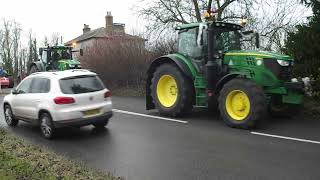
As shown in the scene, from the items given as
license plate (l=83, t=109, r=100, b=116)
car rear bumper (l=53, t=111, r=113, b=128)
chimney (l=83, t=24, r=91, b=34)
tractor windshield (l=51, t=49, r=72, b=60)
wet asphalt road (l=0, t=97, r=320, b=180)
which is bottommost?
wet asphalt road (l=0, t=97, r=320, b=180)

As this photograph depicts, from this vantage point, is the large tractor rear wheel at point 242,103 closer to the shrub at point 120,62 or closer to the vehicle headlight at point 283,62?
the vehicle headlight at point 283,62

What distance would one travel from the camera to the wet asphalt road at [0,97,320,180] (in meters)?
7.45

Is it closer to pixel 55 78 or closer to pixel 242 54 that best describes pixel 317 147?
pixel 242 54

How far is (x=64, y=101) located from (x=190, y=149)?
3.27 metres

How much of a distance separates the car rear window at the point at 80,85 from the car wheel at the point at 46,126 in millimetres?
784

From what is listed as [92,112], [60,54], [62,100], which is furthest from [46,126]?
[60,54]

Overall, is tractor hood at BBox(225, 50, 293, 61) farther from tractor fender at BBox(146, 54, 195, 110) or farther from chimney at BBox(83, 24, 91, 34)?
chimney at BBox(83, 24, 91, 34)

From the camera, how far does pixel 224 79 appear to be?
457 inches

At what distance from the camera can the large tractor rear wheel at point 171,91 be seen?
12656 millimetres

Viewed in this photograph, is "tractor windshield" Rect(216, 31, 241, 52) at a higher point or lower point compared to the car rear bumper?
higher

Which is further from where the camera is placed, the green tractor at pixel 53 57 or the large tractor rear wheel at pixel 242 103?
the green tractor at pixel 53 57

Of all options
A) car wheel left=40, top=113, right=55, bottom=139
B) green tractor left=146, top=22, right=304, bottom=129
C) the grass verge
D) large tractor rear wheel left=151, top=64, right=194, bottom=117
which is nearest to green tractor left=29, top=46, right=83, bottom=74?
large tractor rear wheel left=151, top=64, right=194, bottom=117

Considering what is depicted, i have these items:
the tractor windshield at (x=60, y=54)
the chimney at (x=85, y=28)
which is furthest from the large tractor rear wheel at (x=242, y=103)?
the chimney at (x=85, y=28)

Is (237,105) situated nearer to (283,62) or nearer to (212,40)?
(283,62)
